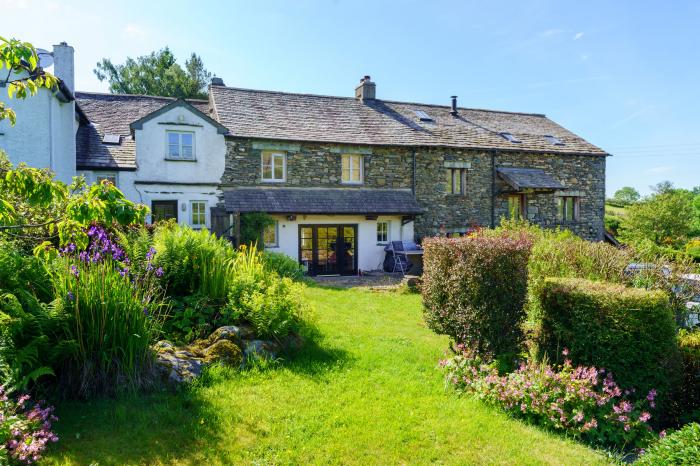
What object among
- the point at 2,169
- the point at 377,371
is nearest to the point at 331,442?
the point at 377,371

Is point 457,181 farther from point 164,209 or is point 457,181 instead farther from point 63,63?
point 63,63

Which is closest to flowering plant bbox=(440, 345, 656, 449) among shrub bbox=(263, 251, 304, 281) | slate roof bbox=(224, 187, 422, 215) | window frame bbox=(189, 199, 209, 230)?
shrub bbox=(263, 251, 304, 281)

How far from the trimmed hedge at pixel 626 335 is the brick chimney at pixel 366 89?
1900 centimetres

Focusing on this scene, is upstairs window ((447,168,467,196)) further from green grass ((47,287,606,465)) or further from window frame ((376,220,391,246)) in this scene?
green grass ((47,287,606,465))

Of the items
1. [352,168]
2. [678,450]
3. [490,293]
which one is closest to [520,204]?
[352,168]

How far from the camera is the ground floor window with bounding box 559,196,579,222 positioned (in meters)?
22.2

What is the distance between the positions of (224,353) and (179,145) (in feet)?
42.6

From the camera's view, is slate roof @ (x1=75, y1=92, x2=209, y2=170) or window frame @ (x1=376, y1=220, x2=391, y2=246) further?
window frame @ (x1=376, y1=220, x2=391, y2=246)

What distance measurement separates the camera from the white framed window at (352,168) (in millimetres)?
18953

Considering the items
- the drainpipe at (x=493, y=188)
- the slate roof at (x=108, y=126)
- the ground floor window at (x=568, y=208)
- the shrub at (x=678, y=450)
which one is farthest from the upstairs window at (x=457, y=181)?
the shrub at (x=678, y=450)

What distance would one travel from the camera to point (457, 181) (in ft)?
66.9

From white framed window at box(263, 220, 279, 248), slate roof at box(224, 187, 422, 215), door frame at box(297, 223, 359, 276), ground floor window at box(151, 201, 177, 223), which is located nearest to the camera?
ground floor window at box(151, 201, 177, 223)

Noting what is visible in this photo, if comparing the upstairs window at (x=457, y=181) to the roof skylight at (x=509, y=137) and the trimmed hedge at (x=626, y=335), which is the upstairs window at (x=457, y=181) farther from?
the trimmed hedge at (x=626, y=335)

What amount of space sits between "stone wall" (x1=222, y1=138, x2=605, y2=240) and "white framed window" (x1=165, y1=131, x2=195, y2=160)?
1412mm
